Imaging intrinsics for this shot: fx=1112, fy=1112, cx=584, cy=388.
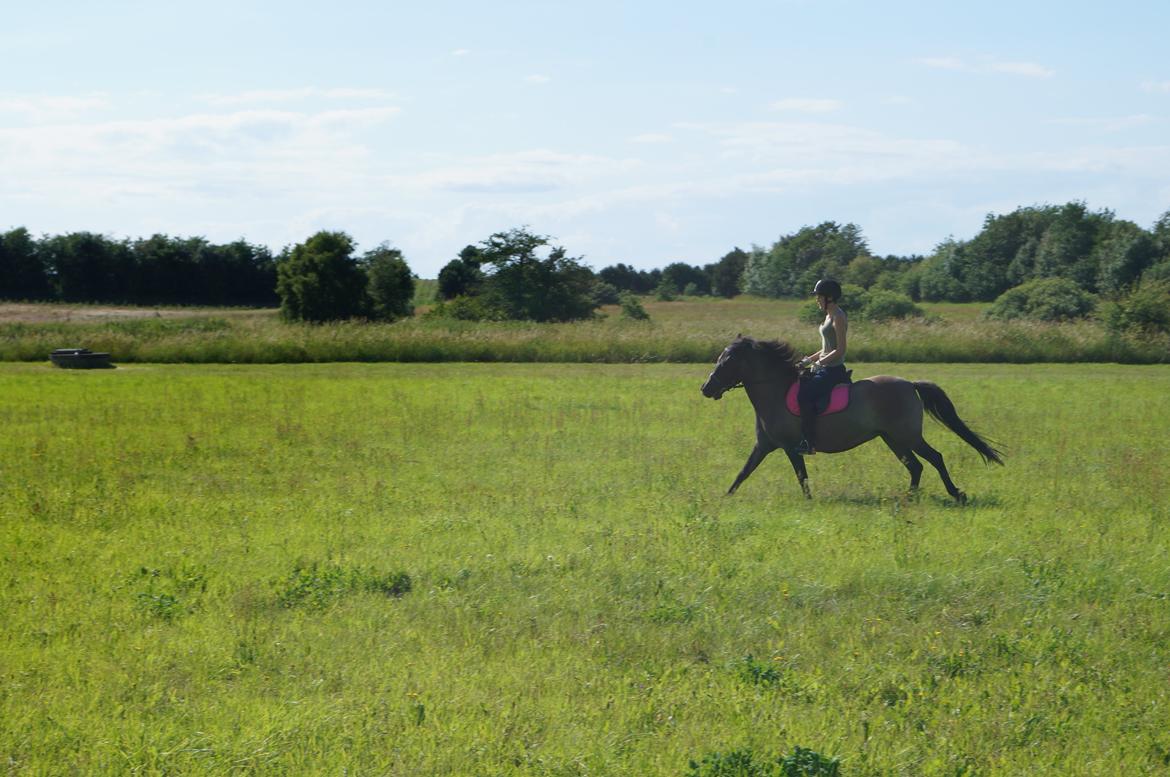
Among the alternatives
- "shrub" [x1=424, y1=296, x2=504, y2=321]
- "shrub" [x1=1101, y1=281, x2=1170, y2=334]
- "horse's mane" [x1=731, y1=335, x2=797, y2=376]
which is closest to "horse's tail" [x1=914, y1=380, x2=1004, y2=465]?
"horse's mane" [x1=731, y1=335, x2=797, y2=376]

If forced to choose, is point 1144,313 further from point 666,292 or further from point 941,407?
point 666,292

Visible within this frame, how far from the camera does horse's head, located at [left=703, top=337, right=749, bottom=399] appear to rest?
488 inches

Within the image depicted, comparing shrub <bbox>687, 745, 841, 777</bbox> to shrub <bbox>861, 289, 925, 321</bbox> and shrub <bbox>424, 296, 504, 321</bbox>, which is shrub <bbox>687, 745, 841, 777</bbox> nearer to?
shrub <bbox>424, 296, 504, 321</bbox>

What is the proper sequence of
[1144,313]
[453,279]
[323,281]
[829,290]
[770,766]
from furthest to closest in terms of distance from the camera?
[453,279]
[323,281]
[1144,313]
[829,290]
[770,766]

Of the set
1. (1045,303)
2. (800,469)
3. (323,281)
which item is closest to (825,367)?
(800,469)

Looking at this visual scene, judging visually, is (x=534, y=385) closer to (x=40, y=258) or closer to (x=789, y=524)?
(x=789, y=524)

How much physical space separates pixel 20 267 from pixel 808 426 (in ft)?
266

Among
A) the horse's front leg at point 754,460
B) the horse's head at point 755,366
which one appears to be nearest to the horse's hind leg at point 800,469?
the horse's front leg at point 754,460

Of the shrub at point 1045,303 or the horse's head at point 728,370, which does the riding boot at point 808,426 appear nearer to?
the horse's head at point 728,370

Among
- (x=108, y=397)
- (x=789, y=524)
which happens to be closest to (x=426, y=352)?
(x=108, y=397)

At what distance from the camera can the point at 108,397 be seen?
970 inches

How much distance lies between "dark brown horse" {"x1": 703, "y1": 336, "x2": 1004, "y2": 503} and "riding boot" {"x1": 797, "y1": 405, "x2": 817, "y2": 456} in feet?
0.25

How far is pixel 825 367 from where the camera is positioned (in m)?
12.2

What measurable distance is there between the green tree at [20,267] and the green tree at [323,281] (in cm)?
2374
